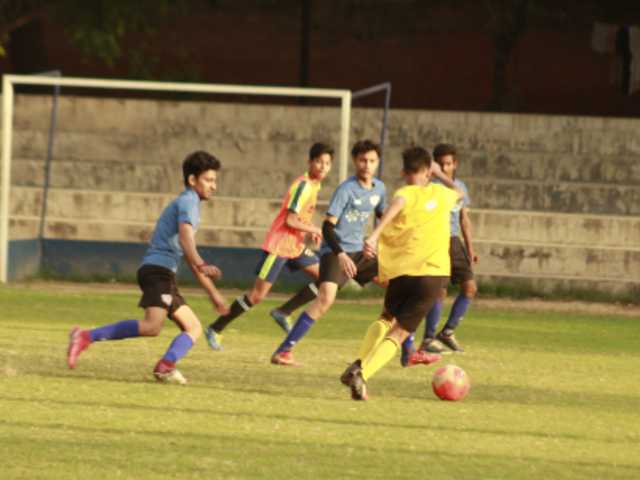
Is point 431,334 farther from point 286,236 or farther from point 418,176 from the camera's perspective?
point 418,176

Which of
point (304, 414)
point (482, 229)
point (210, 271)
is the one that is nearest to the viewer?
point (304, 414)

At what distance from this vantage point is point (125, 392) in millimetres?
9758

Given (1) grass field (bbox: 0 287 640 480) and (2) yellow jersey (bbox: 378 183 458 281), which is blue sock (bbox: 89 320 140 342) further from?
(2) yellow jersey (bbox: 378 183 458 281)

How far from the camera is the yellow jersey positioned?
33.1ft

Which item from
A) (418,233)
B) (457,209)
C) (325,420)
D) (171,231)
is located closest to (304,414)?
(325,420)

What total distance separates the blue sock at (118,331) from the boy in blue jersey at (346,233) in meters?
1.58

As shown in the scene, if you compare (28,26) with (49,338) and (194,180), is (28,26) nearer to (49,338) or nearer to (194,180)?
(49,338)

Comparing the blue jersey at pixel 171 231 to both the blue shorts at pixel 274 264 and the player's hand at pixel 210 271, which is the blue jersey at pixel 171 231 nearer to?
the player's hand at pixel 210 271

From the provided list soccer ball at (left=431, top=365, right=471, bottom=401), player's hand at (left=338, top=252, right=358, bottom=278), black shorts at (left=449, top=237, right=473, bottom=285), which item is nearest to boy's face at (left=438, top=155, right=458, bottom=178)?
black shorts at (left=449, top=237, right=473, bottom=285)

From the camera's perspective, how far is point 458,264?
1315 centimetres

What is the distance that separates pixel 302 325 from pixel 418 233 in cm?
179

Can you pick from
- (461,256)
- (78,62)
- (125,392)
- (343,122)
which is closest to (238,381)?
(125,392)

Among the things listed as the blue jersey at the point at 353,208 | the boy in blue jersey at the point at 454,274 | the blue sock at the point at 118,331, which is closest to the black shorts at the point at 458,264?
the boy in blue jersey at the point at 454,274

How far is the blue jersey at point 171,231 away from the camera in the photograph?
33.4 feet
